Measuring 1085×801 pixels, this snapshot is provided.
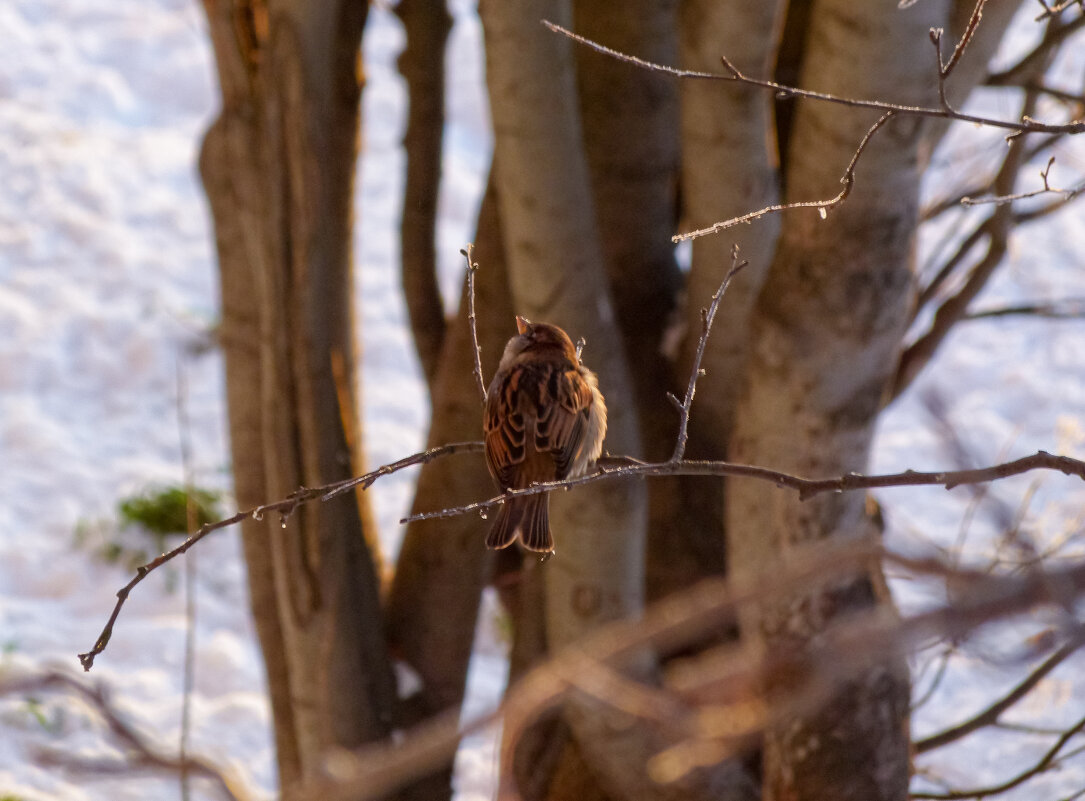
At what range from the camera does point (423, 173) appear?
14.0 feet

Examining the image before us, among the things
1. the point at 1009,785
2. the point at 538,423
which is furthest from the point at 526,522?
the point at 1009,785

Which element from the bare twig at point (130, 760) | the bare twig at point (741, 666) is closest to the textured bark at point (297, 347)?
the bare twig at point (130, 760)

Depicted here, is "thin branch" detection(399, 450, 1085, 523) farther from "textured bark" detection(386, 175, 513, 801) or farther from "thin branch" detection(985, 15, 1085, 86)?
"thin branch" detection(985, 15, 1085, 86)

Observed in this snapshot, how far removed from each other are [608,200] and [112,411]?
412cm

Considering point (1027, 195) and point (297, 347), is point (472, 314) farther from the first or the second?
point (297, 347)

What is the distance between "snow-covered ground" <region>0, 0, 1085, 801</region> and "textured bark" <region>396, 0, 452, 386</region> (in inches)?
40.3

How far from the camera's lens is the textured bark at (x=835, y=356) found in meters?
2.57

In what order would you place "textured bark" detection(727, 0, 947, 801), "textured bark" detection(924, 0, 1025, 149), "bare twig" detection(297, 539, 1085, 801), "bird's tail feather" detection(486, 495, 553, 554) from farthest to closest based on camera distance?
1. "textured bark" detection(924, 0, 1025, 149)
2. "textured bark" detection(727, 0, 947, 801)
3. "bird's tail feather" detection(486, 495, 553, 554)
4. "bare twig" detection(297, 539, 1085, 801)

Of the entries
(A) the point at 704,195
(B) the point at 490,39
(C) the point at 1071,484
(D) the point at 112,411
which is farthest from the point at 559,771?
(D) the point at 112,411

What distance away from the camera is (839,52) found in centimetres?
260

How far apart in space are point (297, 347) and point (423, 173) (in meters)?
1.25

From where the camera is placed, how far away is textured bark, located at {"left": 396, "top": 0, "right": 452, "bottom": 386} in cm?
414

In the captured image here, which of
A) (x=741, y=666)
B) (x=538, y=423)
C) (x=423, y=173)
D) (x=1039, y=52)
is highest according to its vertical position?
(x=1039, y=52)

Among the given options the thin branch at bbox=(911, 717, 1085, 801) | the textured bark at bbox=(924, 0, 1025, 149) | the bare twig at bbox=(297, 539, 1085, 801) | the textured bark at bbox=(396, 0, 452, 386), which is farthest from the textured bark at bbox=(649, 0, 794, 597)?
the bare twig at bbox=(297, 539, 1085, 801)
